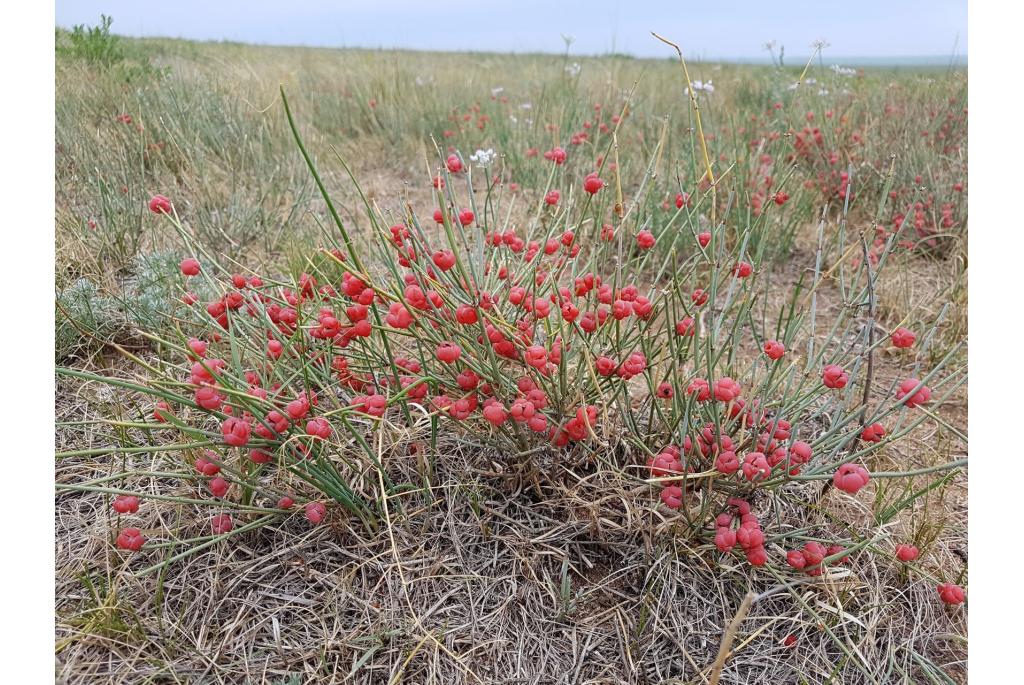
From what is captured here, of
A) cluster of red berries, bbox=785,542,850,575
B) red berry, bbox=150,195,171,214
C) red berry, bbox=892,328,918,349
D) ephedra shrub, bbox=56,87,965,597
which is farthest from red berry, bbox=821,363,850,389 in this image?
red berry, bbox=150,195,171,214

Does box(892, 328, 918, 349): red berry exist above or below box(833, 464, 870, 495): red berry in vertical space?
above

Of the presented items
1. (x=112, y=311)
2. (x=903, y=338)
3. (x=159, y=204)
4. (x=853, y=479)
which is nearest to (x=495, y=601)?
(x=853, y=479)

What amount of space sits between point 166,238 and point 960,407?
140 inches

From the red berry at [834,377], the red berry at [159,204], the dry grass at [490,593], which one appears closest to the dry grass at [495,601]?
the dry grass at [490,593]

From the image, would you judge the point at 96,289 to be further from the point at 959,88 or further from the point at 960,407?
the point at 959,88

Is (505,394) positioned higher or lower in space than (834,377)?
lower

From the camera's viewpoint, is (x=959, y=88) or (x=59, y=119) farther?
(x=959, y=88)

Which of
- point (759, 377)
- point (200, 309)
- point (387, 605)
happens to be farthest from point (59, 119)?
point (759, 377)

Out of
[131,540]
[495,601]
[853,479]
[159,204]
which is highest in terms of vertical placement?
[159,204]

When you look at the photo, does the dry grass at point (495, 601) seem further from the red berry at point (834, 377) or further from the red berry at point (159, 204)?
the red berry at point (159, 204)

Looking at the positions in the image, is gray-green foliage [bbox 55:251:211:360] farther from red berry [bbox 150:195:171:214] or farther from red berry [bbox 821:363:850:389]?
red berry [bbox 821:363:850:389]

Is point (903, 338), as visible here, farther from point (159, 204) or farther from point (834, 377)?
point (159, 204)

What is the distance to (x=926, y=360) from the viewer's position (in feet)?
8.61

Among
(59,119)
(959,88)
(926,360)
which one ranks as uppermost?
(959,88)
